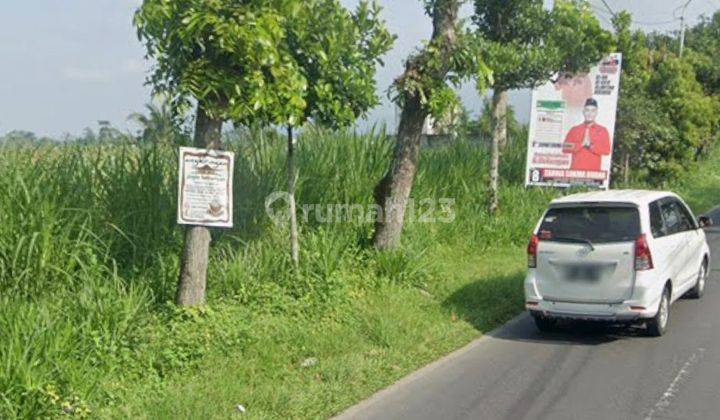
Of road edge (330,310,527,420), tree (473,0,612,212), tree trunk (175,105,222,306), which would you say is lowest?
road edge (330,310,527,420)

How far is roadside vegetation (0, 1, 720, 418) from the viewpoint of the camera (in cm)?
614

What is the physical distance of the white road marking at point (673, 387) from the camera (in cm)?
625

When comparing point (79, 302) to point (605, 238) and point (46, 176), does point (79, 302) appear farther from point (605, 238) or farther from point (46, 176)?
point (605, 238)

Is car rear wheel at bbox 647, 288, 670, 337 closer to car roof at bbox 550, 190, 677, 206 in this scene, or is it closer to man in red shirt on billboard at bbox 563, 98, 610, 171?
car roof at bbox 550, 190, 677, 206

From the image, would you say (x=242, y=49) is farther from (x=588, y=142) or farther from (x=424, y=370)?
(x=588, y=142)

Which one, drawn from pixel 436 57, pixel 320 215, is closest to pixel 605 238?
pixel 436 57

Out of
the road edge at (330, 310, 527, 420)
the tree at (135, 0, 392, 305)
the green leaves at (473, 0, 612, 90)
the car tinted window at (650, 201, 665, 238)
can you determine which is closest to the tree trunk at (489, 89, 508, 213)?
the green leaves at (473, 0, 612, 90)

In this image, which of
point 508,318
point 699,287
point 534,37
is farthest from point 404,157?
point 534,37

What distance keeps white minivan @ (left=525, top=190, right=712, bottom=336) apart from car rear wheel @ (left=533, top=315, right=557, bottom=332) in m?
0.01

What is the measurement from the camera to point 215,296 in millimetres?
8391

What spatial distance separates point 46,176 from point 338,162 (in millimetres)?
4712

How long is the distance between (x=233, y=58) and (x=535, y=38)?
8638 mm

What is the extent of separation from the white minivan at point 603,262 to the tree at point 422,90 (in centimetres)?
229

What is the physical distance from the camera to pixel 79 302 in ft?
22.5
